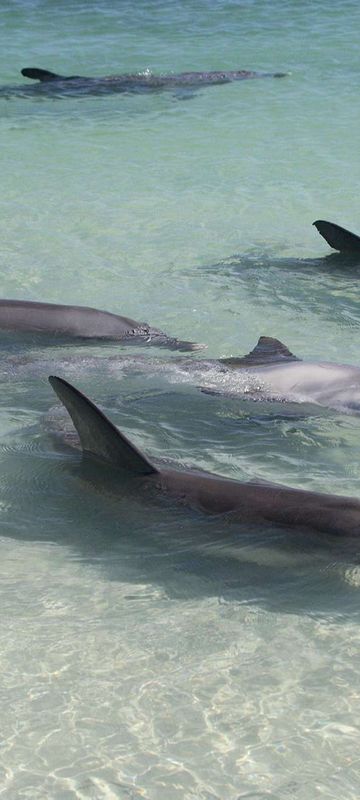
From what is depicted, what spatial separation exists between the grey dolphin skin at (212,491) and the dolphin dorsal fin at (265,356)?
1809 millimetres

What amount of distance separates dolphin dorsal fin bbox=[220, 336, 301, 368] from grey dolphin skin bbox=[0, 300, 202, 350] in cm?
62

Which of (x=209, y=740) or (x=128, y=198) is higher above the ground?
(x=128, y=198)

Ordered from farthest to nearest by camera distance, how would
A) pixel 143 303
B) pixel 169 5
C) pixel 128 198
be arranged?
1. pixel 169 5
2. pixel 128 198
3. pixel 143 303

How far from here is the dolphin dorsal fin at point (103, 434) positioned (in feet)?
14.6

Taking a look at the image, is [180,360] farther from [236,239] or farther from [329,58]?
[329,58]

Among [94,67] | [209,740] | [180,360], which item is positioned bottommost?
[209,740]

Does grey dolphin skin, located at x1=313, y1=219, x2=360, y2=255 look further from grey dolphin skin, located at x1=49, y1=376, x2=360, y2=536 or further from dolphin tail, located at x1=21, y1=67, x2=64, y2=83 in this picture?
dolphin tail, located at x1=21, y1=67, x2=64, y2=83

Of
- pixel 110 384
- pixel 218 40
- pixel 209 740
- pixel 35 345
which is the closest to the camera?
pixel 209 740

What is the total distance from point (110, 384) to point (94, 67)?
462 inches

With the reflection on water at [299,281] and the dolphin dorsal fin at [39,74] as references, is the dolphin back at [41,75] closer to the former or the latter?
the dolphin dorsal fin at [39,74]

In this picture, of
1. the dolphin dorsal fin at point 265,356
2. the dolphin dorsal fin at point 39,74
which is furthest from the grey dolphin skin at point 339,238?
the dolphin dorsal fin at point 39,74

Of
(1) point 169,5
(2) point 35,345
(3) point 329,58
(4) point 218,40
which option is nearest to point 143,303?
(2) point 35,345

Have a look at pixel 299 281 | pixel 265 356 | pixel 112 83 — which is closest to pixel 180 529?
pixel 265 356

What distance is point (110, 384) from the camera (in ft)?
21.1
